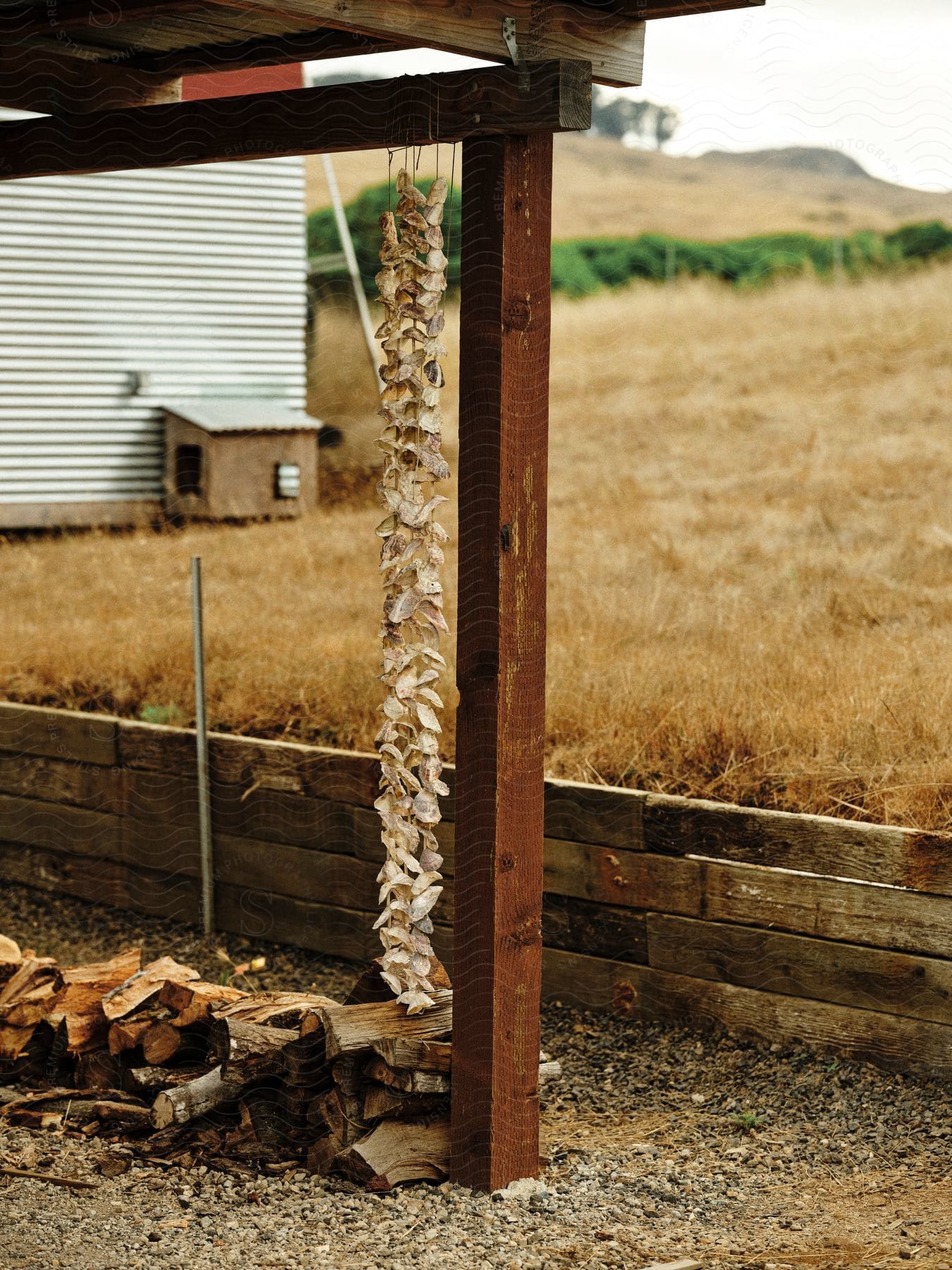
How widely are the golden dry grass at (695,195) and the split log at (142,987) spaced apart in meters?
15.2

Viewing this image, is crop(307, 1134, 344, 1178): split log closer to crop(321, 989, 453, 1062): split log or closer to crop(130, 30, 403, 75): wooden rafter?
crop(321, 989, 453, 1062): split log

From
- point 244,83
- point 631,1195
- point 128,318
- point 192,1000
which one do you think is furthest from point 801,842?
point 128,318

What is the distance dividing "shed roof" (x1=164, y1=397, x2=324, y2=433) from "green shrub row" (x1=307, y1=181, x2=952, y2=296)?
5.24 ft

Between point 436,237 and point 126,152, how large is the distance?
916mm

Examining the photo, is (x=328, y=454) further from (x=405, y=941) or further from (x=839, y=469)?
(x=405, y=941)

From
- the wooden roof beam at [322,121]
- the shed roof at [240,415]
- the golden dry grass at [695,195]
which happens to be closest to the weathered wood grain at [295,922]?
the wooden roof beam at [322,121]

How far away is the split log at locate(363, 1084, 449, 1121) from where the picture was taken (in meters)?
3.28

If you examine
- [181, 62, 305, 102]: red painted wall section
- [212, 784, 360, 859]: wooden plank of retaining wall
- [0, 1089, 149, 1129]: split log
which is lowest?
[0, 1089, 149, 1129]: split log

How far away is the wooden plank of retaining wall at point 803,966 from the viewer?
375 centimetres

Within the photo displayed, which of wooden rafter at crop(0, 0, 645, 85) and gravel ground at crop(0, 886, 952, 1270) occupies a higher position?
wooden rafter at crop(0, 0, 645, 85)

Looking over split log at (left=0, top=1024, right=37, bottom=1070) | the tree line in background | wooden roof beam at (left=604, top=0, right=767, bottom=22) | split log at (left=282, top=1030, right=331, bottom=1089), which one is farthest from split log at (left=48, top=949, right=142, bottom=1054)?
the tree line in background

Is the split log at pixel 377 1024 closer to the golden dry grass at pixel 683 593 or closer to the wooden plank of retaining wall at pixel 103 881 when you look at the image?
the golden dry grass at pixel 683 593

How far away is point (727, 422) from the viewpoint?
11602mm

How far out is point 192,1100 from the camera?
356cm
